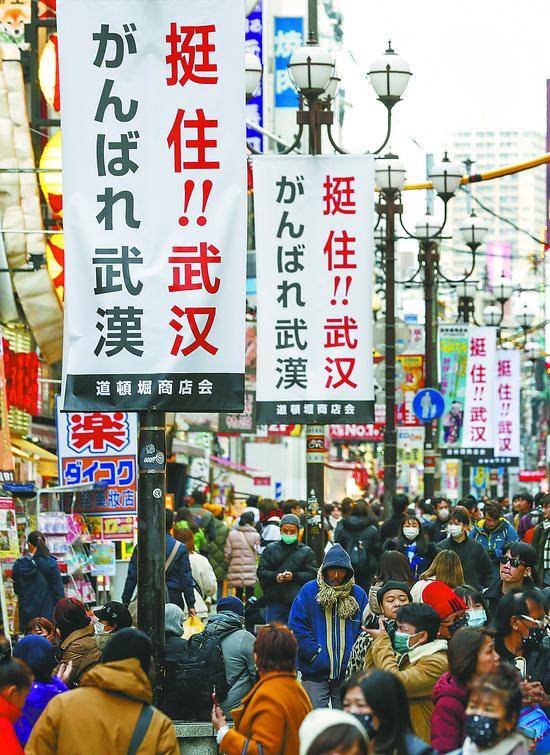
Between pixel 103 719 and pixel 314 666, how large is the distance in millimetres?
4301

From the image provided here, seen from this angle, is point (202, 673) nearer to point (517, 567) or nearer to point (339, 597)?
point (339, 597)

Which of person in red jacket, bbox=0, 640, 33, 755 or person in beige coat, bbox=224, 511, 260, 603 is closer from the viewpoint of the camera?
person in red jacket, bbox=0, 640, 33, 755

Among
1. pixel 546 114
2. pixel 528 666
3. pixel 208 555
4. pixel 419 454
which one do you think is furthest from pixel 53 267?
pixel 528 666

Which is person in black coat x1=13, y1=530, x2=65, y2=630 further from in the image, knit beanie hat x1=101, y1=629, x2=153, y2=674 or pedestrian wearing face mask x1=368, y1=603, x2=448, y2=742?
knit beanie hat x1=101, y1=629, x2=153, y2=674

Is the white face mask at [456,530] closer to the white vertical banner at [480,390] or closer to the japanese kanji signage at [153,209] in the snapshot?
the japanese kanji signage at [153,209]

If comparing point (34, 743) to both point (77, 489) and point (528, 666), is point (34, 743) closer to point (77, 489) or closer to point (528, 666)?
point (528, 666)

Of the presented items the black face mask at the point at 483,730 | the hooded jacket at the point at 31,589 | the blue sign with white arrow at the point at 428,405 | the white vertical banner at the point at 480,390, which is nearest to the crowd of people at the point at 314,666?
the black face mask at the point at 483,730

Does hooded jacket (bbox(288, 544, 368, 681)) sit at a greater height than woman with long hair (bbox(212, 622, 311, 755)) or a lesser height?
lesser

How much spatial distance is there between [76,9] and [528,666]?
5006 mm

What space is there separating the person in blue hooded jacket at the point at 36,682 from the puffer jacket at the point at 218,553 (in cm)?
1435

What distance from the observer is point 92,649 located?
413 inches

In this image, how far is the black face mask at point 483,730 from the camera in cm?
623

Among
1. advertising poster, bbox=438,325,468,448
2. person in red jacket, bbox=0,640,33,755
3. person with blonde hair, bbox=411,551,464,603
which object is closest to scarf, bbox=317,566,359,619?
person with blonde hair, bbox=411,551,464,603

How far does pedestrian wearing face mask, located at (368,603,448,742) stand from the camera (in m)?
8.38
